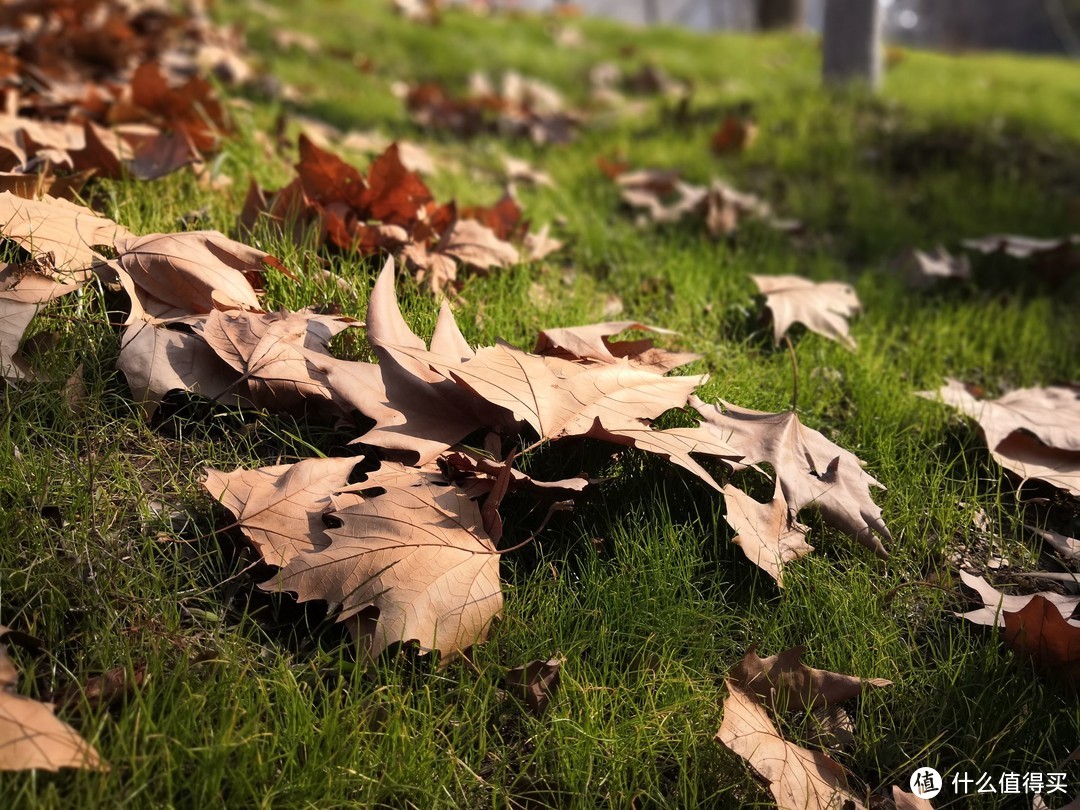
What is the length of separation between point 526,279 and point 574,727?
1.30 meters

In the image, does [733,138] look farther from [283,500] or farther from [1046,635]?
[283,500]

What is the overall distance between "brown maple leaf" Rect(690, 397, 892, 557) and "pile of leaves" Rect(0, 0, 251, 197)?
62.6 inches

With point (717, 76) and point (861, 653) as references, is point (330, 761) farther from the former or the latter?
point (717, 76)

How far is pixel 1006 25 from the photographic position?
24.7 m

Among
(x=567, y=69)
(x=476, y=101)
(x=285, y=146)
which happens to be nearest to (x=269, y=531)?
(x=285, y=146)

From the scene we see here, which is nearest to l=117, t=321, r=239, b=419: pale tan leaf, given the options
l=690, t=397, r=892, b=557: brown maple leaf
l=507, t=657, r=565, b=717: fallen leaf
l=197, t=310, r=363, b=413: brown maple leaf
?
l=197, t=310, r=363, b=413: brown maple leaf

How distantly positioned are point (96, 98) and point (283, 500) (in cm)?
200

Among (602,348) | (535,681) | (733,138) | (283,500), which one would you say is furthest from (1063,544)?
(733,138)

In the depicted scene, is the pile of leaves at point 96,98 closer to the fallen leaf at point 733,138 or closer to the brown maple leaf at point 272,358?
the brown maple leaf at point 272,358

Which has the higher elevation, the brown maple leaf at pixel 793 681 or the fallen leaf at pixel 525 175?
the fallen leaf at pixel 525 175

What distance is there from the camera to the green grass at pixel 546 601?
1175 millimetres

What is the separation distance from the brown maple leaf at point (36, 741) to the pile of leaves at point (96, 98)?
4.25 ft

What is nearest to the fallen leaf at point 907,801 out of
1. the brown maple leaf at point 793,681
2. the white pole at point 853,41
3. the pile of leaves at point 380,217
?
the brown maple leaf at point 793,681

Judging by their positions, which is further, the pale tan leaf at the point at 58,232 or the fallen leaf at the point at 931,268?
the fallen leaf at the point at 931,268
